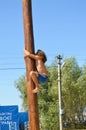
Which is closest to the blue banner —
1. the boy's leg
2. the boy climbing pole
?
the boy climbing pole

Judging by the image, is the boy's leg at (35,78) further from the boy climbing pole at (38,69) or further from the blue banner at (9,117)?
the blue banner at (9,117)

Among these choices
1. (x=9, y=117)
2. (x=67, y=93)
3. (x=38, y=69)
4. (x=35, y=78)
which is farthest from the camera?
(x=67, y=93)

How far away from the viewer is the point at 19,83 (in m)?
62.1

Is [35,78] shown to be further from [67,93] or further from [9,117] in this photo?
[67,93]

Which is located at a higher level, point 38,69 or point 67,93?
point 67,93

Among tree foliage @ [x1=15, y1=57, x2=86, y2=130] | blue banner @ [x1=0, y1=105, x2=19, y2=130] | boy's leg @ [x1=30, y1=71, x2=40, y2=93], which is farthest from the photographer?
tree foliage @ [x1=15, y1=57, x2=86, y2=130]

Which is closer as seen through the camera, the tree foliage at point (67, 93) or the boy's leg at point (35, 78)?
the boy's leg at point (35, 78)

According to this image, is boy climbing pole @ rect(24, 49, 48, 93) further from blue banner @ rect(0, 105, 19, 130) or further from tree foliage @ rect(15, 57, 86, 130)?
tree foliage @ rect(15, 57, 86, 130)

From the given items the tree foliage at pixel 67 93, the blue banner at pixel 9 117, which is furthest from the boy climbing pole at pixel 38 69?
the tree foliage at pixel 67 93

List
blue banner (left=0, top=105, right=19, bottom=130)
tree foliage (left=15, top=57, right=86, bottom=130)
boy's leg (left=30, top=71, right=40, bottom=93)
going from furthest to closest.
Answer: tree foliage (left=15, top=57, right=86, bottom=130), blue banner (left=0, top=105, right=19, bottom=130), boy's leg (left=30, top=71, right=40, bottom=93)

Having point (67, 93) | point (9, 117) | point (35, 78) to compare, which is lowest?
point (35, 78)

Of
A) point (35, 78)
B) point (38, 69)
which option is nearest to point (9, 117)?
point (38, 69)

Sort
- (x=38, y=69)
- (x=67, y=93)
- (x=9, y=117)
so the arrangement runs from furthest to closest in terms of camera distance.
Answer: (x=67, y=93), (x=9, y=117), (x=38, y=69)

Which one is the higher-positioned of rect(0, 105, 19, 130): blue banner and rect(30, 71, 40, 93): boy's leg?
rect(0, 105, 19, 130): blue banner
